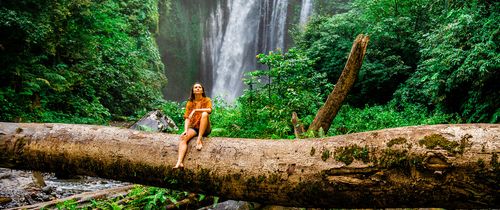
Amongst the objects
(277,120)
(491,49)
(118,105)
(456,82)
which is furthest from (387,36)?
(118,105)

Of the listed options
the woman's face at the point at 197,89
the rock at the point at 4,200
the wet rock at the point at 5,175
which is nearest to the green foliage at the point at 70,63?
the wet rock at the point at 5,175

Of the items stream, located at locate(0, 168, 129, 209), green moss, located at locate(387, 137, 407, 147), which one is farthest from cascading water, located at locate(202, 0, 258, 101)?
green moss, located at locate(387, 137, 407, 147)

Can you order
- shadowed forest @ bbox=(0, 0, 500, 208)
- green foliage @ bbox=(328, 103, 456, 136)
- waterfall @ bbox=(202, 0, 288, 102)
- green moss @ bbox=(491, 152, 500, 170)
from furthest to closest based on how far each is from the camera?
1. waterfall @ bbox=(202, 0, 288, 102)
2. green foliage @ bbox=(328, 103, 456, 136)
3. shadowed forest @ bbox=(0, 0, 500, 208)
4. green moss @ bbox=(491, 152, 500, 170)

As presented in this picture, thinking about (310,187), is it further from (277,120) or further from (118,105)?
(118,105)

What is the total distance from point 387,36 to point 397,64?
5.01 ft

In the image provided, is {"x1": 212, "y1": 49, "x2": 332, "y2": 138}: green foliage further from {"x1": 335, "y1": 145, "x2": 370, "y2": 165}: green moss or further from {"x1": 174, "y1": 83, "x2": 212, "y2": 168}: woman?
{"x1": 335, "y1": 145, "x2": 370, "y2": 165}: green moss

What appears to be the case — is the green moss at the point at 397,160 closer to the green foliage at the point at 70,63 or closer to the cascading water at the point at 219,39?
the green foliage at the point at 70,63

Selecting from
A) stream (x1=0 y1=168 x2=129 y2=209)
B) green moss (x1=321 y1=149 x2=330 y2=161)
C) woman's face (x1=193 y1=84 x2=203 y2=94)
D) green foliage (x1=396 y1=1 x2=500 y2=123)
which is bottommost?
stream (x1=0 y1=168 x2=129 y2=209)

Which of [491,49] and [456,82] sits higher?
[491,49]

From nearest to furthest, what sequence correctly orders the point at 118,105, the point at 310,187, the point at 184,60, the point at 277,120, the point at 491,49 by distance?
→ the point at 310,187 → the point at 491,49 → the point at 277,120 → the point at 118,105 → the point at 184,60

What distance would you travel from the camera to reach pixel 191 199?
170 inches

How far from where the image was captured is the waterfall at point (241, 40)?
2833 centimetres

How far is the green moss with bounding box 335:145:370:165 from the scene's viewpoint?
7.22ft

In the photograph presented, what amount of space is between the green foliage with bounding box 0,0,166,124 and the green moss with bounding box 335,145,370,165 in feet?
33.8
